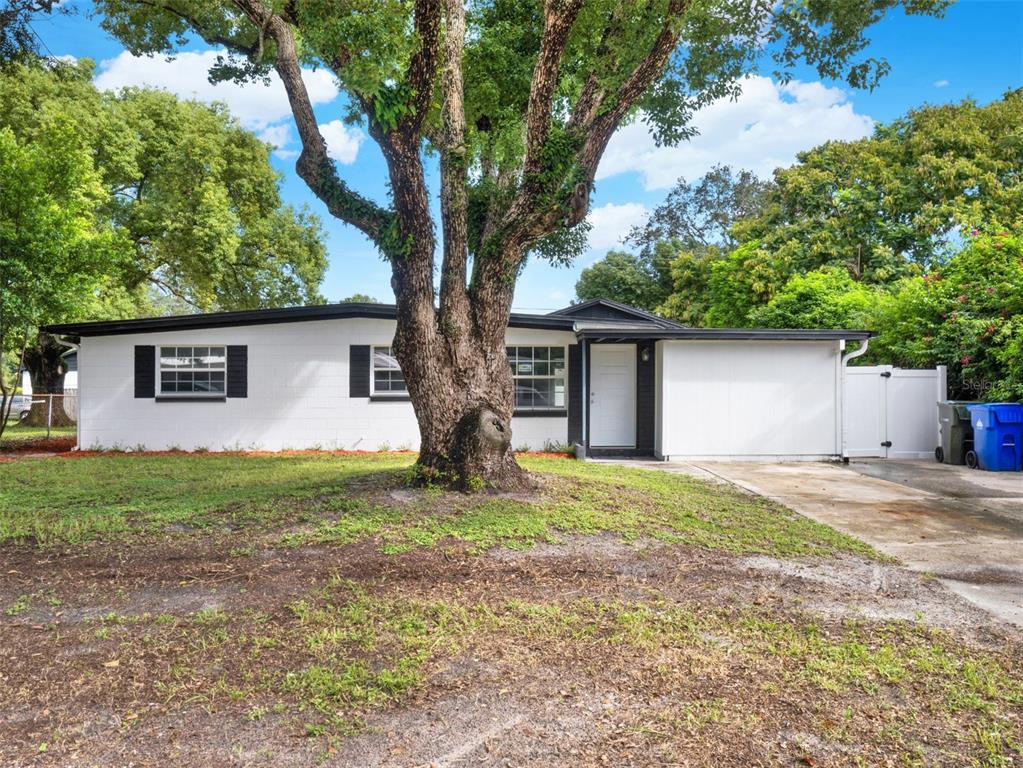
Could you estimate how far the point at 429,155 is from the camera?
11016 mm

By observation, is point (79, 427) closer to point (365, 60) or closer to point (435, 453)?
point (435, 453)

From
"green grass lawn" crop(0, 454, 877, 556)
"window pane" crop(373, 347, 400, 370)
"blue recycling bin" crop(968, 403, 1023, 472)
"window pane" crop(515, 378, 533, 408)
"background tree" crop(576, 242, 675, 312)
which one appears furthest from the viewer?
"background tree" crop(576, 242, 675, 312)

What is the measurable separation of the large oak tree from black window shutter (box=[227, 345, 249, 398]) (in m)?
5.77

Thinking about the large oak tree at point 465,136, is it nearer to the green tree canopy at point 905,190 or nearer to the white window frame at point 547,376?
the white window frame at point 547,376

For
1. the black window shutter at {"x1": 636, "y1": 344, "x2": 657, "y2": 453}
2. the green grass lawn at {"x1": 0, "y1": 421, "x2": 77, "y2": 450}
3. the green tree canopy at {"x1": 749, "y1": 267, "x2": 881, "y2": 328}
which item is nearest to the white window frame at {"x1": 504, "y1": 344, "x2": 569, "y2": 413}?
the black window shutter at {"x1": 636, "y1": 344, "x2": 657, "y2": 453}

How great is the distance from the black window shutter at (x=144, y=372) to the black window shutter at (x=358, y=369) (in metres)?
3.71

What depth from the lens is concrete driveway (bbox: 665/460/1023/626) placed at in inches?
177

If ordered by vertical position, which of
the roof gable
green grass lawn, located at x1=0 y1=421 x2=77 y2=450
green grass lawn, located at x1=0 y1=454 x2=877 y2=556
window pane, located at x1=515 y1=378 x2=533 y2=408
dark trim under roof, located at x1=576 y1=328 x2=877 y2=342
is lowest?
green grass lawn, located at x1=0 y1=454 x2=877 y2=556

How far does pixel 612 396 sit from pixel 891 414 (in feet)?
16.9

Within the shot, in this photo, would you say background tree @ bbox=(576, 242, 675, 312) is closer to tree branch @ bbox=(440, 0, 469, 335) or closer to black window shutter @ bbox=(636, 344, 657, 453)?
black window shutter @ bbox=(636, 344, 657, 453)

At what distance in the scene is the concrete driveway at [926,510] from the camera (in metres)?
4.48

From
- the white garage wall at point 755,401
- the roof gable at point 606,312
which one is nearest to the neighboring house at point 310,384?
the white garage wall at point 755,401

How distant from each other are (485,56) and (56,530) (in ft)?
26.5

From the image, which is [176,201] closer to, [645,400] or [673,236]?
[645,400]
